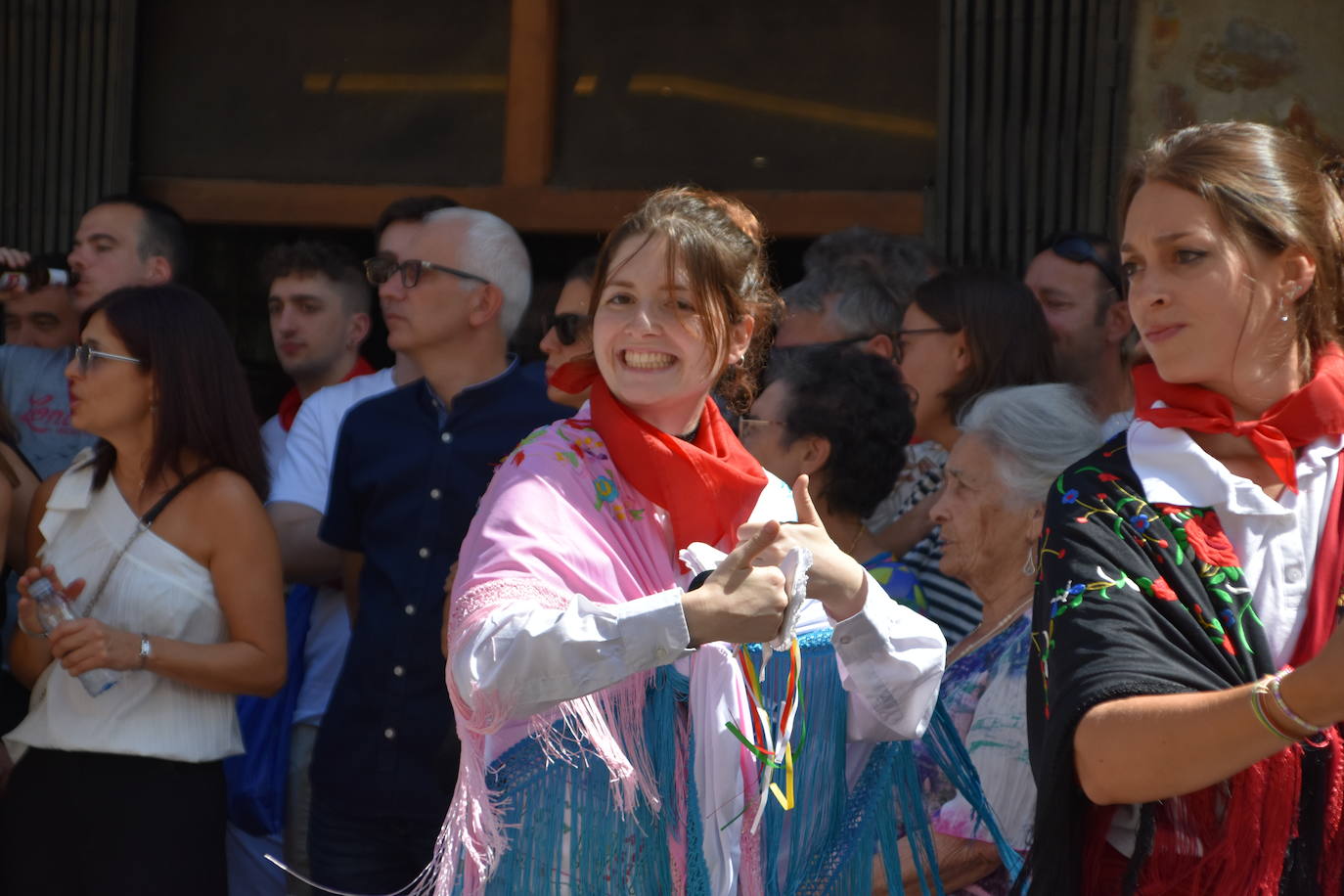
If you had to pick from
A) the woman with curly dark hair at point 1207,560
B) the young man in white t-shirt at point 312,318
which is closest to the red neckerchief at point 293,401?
the young man in white t-shirt at point 312,318

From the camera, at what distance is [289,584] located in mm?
4234

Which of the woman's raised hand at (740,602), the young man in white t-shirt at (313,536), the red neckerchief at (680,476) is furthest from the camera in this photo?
the young man in white t-shirt at (313,536)

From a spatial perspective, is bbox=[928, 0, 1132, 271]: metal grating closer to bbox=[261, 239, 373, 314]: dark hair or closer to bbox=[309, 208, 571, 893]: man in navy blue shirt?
bbox=[309, 208, 571, 893]: man in navy blue shirt

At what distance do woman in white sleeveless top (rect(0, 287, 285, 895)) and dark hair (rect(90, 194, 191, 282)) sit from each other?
1.13 m

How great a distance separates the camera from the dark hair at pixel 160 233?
15.8 feet

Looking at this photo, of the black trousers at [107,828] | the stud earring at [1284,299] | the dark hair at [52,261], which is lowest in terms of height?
the black trousers at [107,828]

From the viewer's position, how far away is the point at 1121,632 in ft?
6.15

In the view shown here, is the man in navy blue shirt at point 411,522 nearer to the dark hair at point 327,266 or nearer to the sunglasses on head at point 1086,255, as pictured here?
the dark hair at point 327,266

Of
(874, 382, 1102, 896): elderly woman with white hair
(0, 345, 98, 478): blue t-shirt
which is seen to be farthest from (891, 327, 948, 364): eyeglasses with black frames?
(0, 345, 98, 478): blue t-shirt

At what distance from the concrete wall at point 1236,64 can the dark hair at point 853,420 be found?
1355mm

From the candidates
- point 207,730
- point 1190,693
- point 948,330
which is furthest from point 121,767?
point 1190,693

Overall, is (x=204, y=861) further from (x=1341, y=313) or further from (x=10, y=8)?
(x=10, y=8)

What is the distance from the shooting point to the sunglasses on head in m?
4.22

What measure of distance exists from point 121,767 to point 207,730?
0.19 meters
